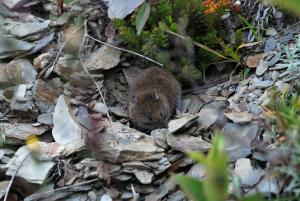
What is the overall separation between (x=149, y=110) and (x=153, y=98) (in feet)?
0.37

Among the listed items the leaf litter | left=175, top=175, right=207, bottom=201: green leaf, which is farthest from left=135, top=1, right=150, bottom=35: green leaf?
left=175, top=175, right=207, bottom=201: green leaf

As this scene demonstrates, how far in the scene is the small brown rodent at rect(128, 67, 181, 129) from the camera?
14.1 feet

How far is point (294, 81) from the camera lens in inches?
139

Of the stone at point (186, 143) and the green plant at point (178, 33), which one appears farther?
the green plant at point (178, 33)

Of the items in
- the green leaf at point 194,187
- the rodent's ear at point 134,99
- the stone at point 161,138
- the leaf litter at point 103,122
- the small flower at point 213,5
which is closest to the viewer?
the green leaf at point 194,187

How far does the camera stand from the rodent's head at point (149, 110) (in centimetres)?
428

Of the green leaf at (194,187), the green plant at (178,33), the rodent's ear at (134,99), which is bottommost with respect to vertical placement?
the rodent's ear at (134,99)

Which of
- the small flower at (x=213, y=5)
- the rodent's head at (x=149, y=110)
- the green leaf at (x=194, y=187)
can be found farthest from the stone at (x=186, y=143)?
the green leaf at (x=194, y=187)

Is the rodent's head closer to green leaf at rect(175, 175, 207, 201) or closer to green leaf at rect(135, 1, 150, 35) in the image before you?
green leaf at rect(135, 1, 150, 35)

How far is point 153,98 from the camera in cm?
439

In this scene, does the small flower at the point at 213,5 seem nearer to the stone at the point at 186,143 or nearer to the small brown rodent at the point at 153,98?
the small brown rodent at the point at 153,98

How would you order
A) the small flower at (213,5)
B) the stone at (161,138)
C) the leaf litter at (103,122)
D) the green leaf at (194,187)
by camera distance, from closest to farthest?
the green leaf at (194,187), the leaf litter at (103,122), the stone at (161,138), the small flower at (213,5)

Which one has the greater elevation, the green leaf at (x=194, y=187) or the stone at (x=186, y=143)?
the green leaf at (x=194, y=187)

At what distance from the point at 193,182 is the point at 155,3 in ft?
7.76
